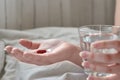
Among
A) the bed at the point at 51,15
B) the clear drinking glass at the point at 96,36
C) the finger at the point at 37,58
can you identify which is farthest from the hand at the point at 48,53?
the bed at the point at 51,15

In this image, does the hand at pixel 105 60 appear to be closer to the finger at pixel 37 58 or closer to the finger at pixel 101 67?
the finger at pixel 101 67

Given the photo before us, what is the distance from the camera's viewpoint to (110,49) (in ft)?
2.01

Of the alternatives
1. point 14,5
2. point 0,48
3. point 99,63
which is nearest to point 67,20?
point 14,5

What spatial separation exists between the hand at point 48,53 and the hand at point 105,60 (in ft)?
0.62

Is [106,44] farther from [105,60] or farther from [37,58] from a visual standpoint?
[37,58]

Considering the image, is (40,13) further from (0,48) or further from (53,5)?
(0,48)

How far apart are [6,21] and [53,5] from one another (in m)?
0.40

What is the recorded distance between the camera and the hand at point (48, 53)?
0.74m

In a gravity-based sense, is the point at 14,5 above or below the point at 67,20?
above

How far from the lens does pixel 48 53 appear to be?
0.80 m

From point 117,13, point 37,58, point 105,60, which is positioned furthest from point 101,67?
point 117,13

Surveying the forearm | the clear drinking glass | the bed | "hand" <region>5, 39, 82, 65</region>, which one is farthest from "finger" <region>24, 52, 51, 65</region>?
the forearm

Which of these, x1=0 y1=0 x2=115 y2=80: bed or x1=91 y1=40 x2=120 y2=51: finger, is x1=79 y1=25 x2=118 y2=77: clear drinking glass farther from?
x1=0 y1=0 x2=115 y2=80: bed

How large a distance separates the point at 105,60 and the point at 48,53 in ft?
0.79
